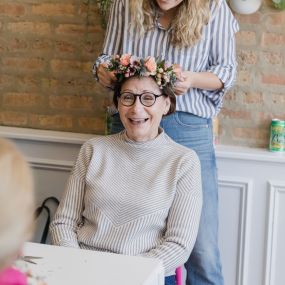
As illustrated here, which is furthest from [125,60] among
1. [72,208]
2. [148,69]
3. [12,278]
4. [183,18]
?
[12,278]

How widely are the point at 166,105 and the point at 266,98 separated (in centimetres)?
69

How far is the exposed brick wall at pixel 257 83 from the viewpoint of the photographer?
9.20ft

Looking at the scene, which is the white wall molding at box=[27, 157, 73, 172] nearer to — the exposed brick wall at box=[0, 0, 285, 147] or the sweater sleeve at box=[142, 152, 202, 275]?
the exposed brick wall at box=[0, 0, 285, 147]

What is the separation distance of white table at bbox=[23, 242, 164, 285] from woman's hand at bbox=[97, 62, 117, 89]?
2.50 feet

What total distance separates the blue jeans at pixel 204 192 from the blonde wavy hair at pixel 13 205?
4.80 ft

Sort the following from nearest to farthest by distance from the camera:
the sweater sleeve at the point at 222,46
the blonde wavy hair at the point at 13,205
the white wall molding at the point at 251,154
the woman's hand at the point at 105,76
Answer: the blonde wavy hair at the point at 13,205, the woman's hand at the point at 105,76, the sweater sleeve at the point at 222,46, the white wall molding at the point at 251,154

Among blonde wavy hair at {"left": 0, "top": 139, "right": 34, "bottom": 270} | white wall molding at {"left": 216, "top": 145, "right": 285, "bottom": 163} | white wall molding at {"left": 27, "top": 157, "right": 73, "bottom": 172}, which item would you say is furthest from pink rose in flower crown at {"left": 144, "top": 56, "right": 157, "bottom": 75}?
blonde wavy hair at {"left": 0, "top": 139, "right": 34, "bottom": 270}

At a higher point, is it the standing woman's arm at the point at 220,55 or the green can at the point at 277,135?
the standing woman's arm at the point at 220,55

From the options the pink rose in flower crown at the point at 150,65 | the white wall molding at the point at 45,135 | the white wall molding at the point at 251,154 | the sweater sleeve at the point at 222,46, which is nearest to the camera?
the pink rose in flower crown at the point at 150,65

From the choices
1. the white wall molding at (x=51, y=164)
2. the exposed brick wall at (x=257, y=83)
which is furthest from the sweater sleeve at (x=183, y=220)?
the white wall molding at (x=51, y=164)

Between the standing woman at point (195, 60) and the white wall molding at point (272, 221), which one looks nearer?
the standing woman at point (195, 60)

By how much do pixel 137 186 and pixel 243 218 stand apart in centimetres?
78

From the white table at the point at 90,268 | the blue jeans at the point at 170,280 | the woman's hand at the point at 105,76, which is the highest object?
the woman's hand at the point at 105,76

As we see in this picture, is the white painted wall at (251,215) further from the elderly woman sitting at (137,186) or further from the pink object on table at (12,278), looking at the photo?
the pink object on table at (12,278)
